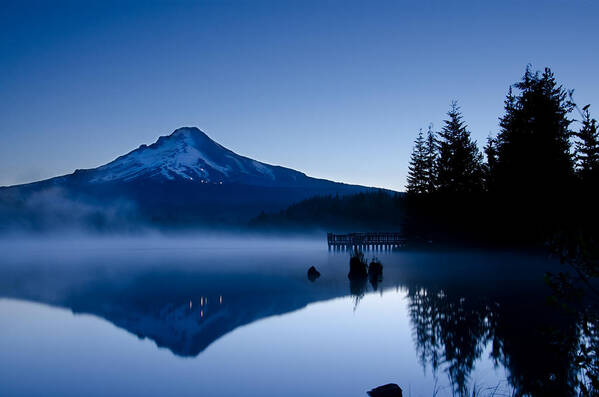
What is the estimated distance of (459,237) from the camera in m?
41.2

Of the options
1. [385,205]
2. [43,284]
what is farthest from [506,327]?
[385,205]

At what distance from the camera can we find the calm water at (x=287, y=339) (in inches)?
314

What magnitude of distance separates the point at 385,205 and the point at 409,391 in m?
78.4

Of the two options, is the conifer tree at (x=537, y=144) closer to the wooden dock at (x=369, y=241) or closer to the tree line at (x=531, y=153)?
the tree line at (x=531, y=153)

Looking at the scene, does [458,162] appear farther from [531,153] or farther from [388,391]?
[388,391]

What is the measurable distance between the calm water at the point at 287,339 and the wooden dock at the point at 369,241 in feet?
94.8

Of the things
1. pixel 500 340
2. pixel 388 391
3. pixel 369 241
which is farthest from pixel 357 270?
pixel 369 241

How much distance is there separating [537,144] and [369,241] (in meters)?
25.1

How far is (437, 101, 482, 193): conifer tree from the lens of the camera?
41.2m

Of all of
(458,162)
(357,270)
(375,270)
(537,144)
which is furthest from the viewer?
(458,162)

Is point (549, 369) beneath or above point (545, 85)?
beneath

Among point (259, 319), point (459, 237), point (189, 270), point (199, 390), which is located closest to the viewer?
point (199, 390)

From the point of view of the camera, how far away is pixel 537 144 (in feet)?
101

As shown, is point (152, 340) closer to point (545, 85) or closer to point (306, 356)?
point (306, 356)
